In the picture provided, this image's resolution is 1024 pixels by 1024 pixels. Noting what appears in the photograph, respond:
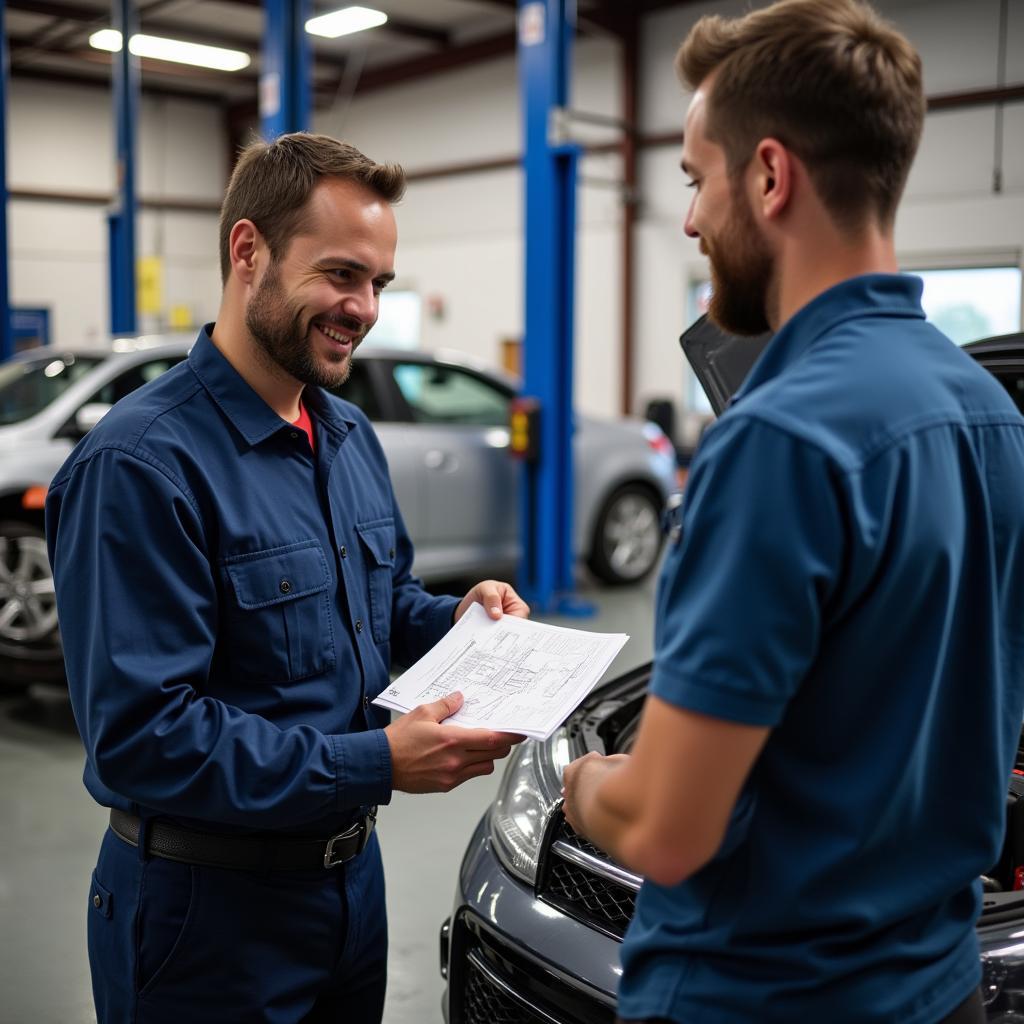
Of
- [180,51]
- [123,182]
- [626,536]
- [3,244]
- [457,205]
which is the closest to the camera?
[626,536]

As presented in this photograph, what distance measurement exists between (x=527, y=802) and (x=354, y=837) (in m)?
0.55

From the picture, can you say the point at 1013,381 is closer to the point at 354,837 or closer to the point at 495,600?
the point at 495,600

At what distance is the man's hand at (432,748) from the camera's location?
1.43m

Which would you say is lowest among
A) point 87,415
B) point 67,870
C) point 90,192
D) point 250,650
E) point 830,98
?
point 67,870

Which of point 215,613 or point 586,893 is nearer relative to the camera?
point 215,613

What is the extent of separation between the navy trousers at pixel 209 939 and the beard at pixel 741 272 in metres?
0.93

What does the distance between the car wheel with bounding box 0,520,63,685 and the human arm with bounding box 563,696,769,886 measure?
3.93 meters

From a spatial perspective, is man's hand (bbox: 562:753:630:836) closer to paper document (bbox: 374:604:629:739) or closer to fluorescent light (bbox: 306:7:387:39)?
paper document (bbox: 374:604:629:739)

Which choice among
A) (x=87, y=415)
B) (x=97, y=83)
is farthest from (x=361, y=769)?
(x=97, y=83)

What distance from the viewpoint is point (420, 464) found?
18.9ft

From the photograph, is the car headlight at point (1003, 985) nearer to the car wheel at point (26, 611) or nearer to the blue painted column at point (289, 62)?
the car wheel at point (26, 611)

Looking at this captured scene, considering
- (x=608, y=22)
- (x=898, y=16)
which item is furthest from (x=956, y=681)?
(x=608, y=22)

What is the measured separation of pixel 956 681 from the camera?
1001 mm

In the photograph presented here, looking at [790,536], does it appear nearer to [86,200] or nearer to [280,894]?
[280,894]
